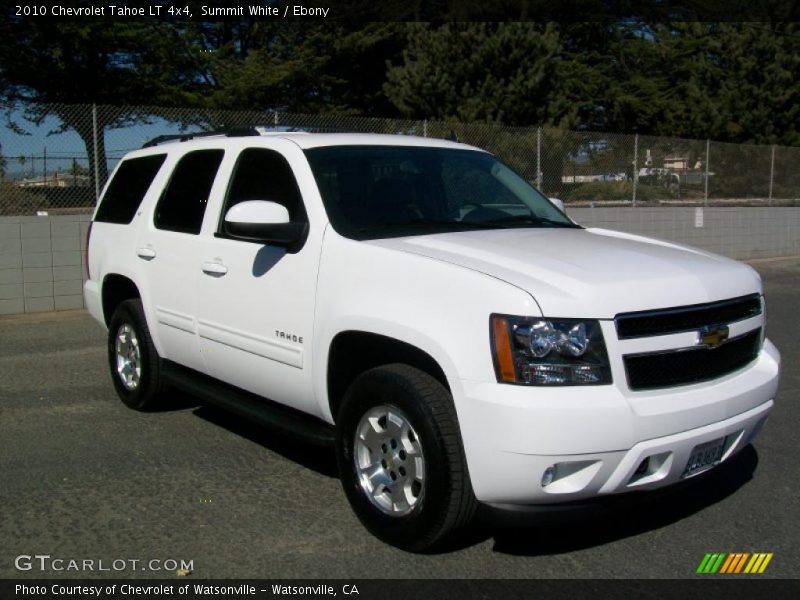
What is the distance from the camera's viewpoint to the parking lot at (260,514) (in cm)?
382

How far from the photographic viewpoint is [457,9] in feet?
83.5

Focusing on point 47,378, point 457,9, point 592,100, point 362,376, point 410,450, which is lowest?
point 47,378

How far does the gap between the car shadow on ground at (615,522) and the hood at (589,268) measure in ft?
2.71

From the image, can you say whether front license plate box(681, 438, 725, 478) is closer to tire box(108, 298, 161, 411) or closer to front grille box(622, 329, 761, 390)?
front grille box(622, 329, 761, 390)

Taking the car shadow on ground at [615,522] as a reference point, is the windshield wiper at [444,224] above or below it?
above

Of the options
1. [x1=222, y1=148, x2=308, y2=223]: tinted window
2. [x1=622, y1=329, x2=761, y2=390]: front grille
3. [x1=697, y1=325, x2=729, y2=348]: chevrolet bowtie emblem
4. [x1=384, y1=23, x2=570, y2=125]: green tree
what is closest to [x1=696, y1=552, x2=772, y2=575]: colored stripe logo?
[x1=622, y1=329, x2=761, y2=390]: front grille

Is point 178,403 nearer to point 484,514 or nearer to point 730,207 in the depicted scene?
point 484,514

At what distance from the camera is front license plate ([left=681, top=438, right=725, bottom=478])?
12.1 ft

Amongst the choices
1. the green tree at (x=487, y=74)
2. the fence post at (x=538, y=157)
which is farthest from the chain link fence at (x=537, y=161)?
the green tree at (x=487, y=74)

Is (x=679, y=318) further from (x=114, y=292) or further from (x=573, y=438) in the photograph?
(x=114, y=292)

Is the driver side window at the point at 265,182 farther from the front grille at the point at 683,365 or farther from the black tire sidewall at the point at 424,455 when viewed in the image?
the front grille at the point at 683,365

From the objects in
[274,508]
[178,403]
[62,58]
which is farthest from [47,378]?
[62,58]

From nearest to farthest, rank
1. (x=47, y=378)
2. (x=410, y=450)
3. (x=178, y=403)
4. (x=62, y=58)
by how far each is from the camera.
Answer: (x=410, y=450) → (x=178, y=403) → (x=47, y=378) → (x=62, y=58)

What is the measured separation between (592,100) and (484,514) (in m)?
29.8
